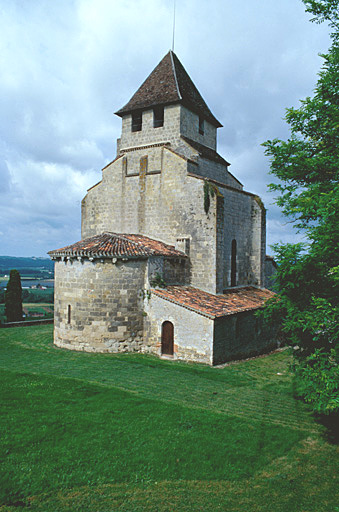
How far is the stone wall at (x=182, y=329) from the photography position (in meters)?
15.2

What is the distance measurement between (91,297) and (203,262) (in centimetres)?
626

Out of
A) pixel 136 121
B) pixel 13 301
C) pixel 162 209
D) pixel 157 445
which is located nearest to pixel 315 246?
pixel 157 445

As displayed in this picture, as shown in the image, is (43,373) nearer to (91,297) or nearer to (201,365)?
(91,297)

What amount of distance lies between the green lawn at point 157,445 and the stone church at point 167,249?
11.1ft

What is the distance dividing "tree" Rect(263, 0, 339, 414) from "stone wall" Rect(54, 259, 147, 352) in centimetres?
760

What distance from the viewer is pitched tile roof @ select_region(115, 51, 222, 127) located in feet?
72.0

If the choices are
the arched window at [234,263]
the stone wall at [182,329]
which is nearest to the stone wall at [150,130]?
the arched window at [234,263]

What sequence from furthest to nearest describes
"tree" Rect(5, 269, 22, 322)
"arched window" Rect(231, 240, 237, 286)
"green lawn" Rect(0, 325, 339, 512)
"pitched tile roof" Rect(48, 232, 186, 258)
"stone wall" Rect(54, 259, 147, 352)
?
"tree" Rect(5, 269, 22, 322) < "arched window" Rect(231, 240, 237, 286) < "stone wall" Rect(54, 259, 147, 352) < "pitched tile roof" Rect(48, 232, 186, 258) < "green lawn" Rect(0, 325, 339, 512)

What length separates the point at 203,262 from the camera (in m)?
19.2

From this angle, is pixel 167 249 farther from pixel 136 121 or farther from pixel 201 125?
pixel 201 125

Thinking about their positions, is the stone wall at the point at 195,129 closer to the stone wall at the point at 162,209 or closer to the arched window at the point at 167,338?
the stone wall at the point at 162,209

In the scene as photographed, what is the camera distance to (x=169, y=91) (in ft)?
72.8

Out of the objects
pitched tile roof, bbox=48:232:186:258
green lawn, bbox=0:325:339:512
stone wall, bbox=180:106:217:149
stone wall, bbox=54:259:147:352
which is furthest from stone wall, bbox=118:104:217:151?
green lawn, bbox=0:325:339:512

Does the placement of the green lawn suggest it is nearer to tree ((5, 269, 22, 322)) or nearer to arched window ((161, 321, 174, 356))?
arched window ((161, 321, 174, 356))
